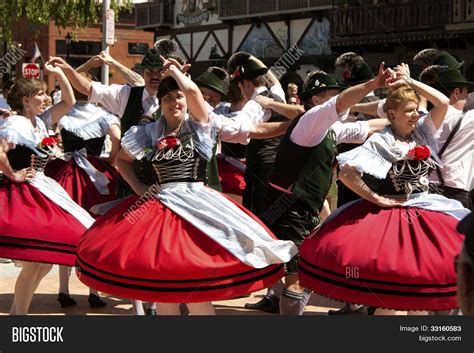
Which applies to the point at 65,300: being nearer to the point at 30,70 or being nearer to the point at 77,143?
the point at 77,143

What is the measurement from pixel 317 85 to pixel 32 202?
2.14 meters

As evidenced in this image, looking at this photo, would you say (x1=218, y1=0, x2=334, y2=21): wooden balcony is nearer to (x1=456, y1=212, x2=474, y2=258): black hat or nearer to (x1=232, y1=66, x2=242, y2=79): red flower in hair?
(x1=232, y1=66, x2=242, y2=79): red flower in hair

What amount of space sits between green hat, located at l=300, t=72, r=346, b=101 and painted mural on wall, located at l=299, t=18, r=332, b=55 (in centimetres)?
2119

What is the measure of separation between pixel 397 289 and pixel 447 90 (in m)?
2.15

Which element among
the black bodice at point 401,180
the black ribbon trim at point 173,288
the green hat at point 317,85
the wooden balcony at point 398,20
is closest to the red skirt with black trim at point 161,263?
the black ribbon trim at point 173,288

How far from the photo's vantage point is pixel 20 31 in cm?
5353

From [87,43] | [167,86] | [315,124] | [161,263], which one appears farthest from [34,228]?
[87,43]

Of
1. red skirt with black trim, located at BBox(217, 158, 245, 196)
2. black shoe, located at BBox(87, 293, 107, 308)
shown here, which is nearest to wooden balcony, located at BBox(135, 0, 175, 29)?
red skirt with black trim, located at BBox(217, 158, 245, 196)

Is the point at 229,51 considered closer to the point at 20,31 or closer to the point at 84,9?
the point at 84,9

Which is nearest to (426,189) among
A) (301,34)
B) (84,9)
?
(84,9)

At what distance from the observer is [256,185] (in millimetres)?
8070

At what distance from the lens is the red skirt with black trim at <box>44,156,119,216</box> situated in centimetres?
766

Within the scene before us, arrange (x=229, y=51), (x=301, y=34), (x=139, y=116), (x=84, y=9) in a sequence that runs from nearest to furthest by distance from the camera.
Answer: (x=139, y=116)
(x=84, y=9)
(x=301, y=34)
(x=229, y=51)

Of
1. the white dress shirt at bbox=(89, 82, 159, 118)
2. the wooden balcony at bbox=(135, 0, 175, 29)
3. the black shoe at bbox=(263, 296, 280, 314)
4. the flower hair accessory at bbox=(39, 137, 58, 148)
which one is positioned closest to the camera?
the flower hair accessory at bbox=(39, 137, 58, 148)
